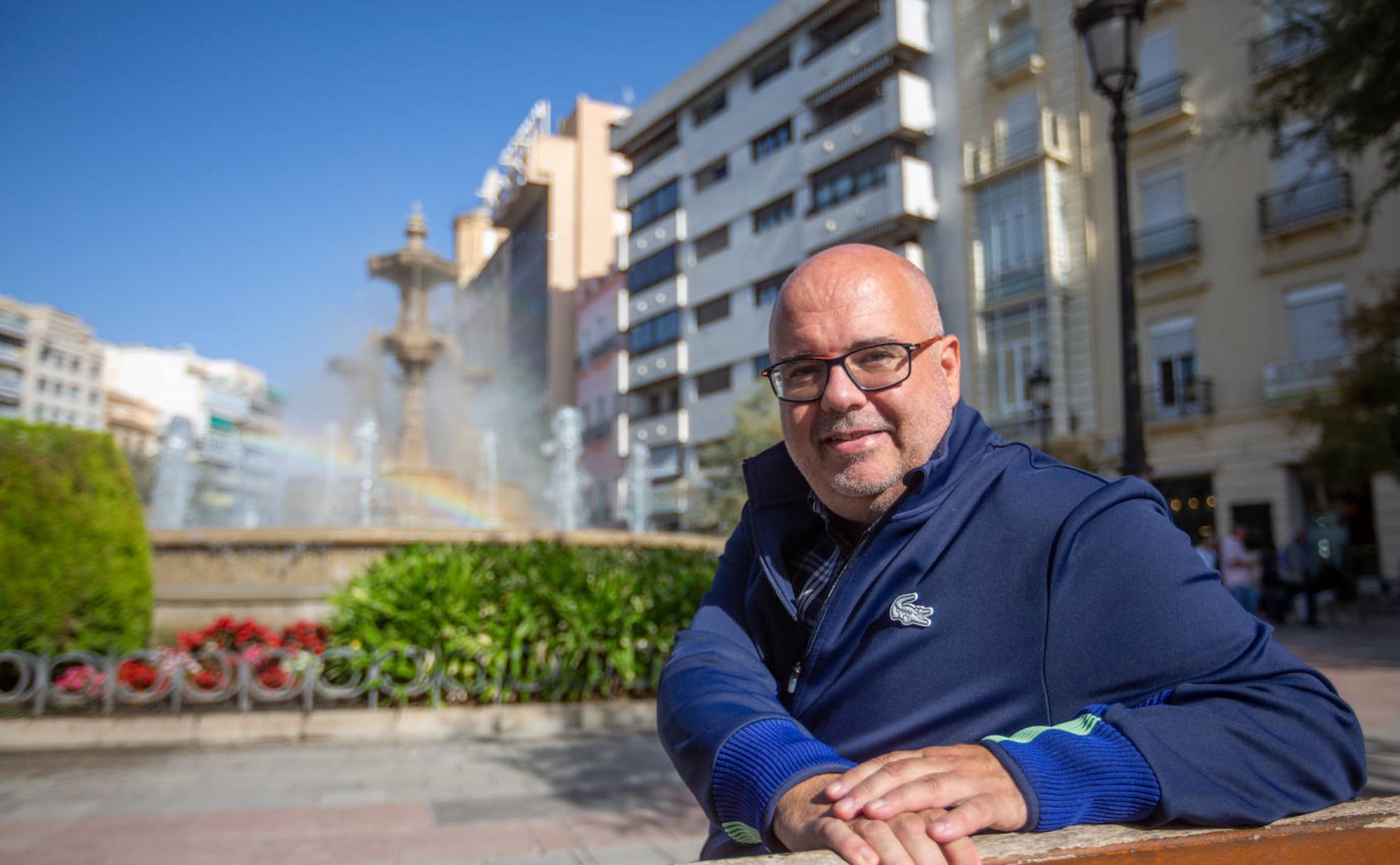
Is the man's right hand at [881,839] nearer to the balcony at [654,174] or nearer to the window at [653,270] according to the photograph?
the window at [653,270]

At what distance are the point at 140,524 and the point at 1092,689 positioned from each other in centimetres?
792

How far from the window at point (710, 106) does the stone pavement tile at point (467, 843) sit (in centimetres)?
3622

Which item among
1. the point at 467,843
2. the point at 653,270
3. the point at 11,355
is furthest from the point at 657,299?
the point at 11,355

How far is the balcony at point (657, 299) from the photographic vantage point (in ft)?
128

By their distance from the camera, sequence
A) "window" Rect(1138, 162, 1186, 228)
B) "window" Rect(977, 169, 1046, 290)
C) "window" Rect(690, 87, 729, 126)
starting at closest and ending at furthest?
1. "window" Rect(1138, 162, 1186, 228)
2. "window" Rect(977, 169, 1046, 290)
3. "window" Rect(690, 87, 729, 126)

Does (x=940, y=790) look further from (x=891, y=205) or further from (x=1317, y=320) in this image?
(x=891, y=205)

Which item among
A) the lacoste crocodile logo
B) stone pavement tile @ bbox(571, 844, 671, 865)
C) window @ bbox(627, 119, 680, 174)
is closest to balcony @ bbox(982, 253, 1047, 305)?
window @ bbox(627, 119, 680, 174)

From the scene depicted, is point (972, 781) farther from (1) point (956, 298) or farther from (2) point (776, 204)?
(2) point (776, 204)

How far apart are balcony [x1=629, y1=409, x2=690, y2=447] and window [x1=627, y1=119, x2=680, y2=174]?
11.9m

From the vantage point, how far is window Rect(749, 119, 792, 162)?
34156 mm

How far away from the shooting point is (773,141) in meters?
35.0

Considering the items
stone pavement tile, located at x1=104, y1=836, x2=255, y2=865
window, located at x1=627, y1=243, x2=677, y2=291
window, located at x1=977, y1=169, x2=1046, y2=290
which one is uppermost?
window, located at x1=627, y1=243, x2=677, y2=291

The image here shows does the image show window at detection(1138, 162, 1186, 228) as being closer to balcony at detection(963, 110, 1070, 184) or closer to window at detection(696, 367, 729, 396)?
balcony at detection(963, 110, 1070, 184)

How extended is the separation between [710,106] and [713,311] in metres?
8.77
